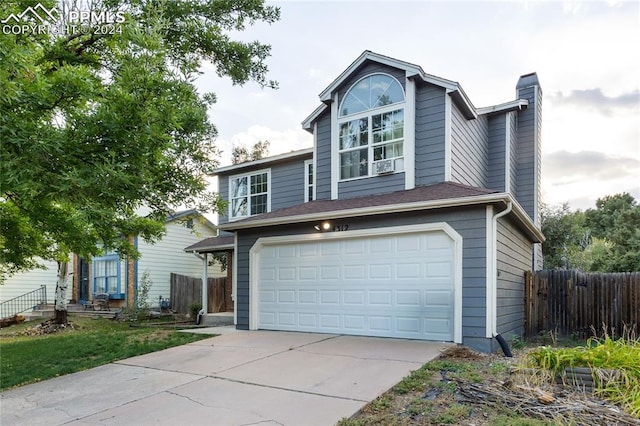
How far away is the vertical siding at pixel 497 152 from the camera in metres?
11.8

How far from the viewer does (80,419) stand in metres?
4.23

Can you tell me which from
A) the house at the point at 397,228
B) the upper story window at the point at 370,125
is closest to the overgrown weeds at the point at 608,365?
the house at the point at 397,228

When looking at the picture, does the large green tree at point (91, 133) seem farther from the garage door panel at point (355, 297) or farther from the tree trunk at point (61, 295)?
the tree trunk at point (61, 295)

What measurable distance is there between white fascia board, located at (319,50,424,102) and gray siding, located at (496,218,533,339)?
3.95 m

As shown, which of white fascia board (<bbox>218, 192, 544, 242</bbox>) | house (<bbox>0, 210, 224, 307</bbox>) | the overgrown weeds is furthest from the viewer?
house (<bbox>0, 210, 224, 307</bbox>)

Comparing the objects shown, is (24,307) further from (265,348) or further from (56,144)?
(56,144)

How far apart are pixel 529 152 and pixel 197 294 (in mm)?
12527

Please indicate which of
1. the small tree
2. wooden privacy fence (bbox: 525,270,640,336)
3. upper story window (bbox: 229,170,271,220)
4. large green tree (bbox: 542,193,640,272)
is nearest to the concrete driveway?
wooden privacy fence (bbox: 525,270,640,336)

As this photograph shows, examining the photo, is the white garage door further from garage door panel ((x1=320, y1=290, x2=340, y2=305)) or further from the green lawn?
the green lawn

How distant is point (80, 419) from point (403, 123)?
798 centimetres

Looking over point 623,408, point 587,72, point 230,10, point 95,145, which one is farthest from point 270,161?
point 623,408

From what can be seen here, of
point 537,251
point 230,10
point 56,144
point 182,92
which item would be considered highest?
point 230,10

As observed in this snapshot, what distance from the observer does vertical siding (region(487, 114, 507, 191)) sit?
465 inches

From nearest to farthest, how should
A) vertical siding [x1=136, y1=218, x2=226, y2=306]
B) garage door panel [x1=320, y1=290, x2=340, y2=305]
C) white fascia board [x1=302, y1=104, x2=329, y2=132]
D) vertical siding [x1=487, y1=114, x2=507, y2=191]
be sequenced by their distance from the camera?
1. garage door panel [x1=320, y1=290, x2=340, y2=305]
2. white fascia board [x1=302, y1=104, x2=329, y2=132]
3. vertical siding [x1=487, y1=114, x2=507, y2=191]
4. vertical siding [x1=136, y1=218, x2=226, y2=306]
